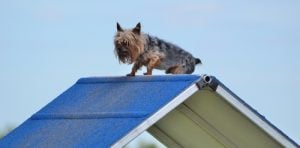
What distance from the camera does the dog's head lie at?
9586mm

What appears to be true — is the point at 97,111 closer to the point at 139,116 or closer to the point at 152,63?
the point at 139,116

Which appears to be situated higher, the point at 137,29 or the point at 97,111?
the point at 137,29

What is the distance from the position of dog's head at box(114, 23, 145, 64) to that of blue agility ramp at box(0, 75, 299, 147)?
A: 221 millimetres

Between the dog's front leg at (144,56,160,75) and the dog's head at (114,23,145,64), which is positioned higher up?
the dog's head at (114,23,145,64)

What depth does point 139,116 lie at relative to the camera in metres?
8.29

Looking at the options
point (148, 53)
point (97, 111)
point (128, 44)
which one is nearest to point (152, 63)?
point (148, 53)

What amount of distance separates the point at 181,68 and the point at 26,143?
1.72m

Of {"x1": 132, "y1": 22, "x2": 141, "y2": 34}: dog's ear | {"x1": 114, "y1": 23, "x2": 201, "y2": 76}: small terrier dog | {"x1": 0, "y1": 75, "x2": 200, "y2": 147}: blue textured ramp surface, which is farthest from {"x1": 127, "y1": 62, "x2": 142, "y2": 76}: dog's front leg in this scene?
{"x1": 132, "y1": 22, "x2": 141, "y2": 34}: dog's ear

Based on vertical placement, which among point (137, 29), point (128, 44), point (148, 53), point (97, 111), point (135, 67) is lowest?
point (97, 111)

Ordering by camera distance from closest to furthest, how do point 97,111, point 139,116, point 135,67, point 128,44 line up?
point 139,116
point 97,111
point 128,44
point 135,67

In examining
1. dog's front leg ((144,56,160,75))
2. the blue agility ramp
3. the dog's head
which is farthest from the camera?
dog's front leg ((144,56,160,75))

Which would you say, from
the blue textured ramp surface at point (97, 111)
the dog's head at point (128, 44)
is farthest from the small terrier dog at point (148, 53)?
the blue textured ramp surface at point (97, 111)

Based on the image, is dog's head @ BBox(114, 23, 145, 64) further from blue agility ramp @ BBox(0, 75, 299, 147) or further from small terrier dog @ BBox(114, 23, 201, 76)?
blue agility ramp @ BBox(0, 75, 299, 147)

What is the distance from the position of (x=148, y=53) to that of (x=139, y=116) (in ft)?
5.12
